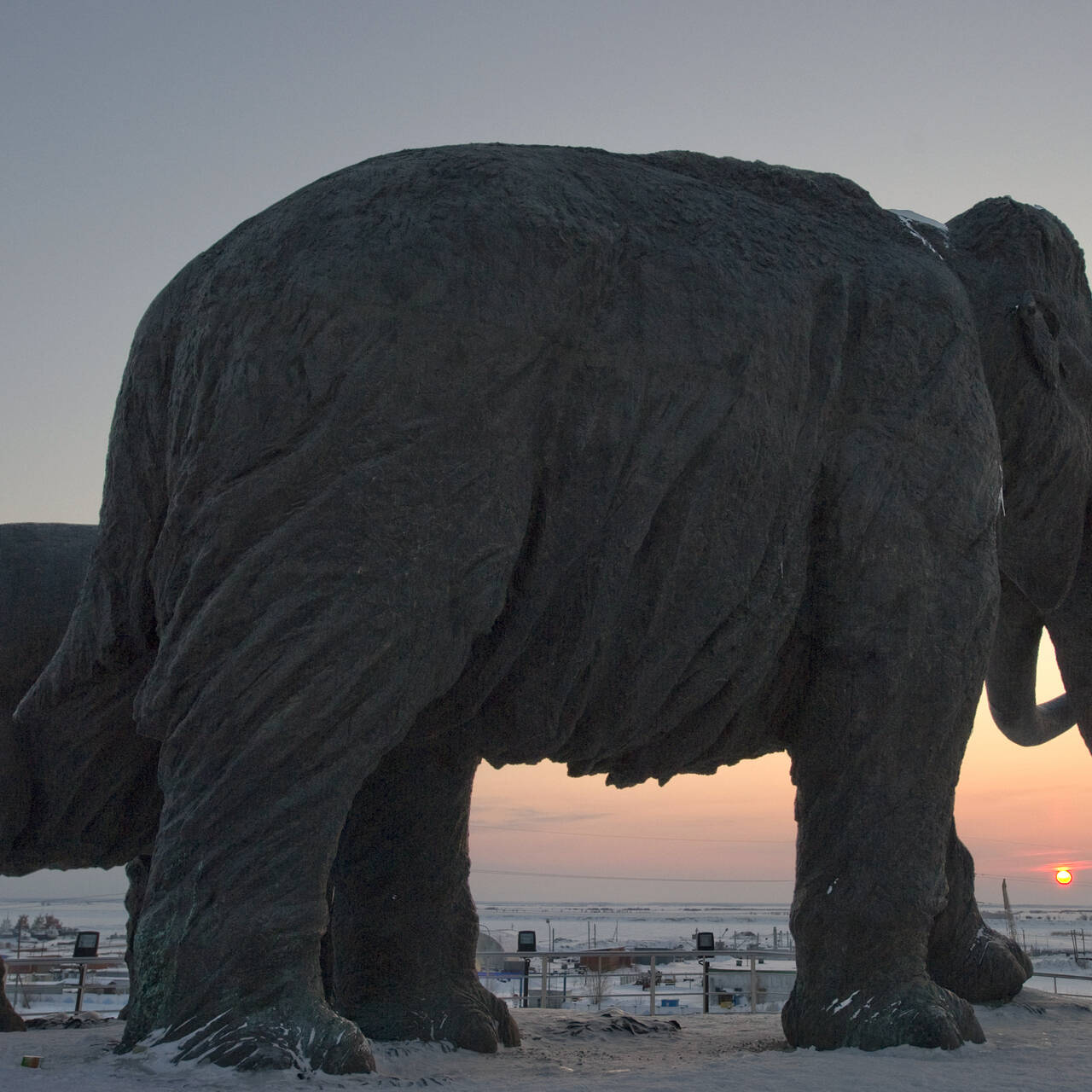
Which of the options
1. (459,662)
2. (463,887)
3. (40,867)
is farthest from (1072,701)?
(40,867)

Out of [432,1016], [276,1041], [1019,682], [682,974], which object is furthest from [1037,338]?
[682,974]

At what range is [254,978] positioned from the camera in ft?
10.7

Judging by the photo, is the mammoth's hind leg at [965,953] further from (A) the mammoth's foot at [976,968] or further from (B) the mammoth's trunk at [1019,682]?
(B) the mammoth's trunk at [1019,682]

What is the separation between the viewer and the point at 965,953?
18.4ft

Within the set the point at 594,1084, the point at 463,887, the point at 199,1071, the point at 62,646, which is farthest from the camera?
the point at 463,887

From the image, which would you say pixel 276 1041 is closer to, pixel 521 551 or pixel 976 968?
pixel 521 551

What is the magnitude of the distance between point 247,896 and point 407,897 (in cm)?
181

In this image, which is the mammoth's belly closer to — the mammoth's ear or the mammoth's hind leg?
the mammoth's ear

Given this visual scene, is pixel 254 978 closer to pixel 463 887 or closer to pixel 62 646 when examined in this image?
pixel 62 646

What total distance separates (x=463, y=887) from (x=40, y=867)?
1.78m

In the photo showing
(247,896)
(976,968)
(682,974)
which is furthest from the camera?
(682,974)

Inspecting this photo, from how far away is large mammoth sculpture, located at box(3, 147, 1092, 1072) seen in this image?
3.46 m

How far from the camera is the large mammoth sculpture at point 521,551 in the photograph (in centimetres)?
346

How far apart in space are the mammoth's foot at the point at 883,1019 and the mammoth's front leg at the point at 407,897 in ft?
4.08
